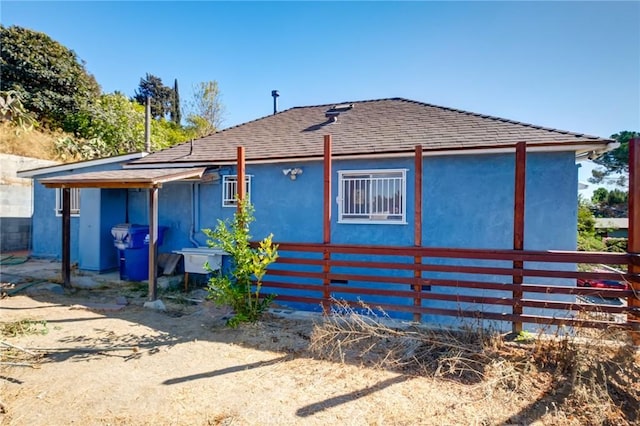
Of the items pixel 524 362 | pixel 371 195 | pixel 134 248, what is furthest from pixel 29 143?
pixel 524 362

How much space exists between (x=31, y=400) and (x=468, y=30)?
12334mm

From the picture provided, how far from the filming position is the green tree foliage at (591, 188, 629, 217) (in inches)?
1218

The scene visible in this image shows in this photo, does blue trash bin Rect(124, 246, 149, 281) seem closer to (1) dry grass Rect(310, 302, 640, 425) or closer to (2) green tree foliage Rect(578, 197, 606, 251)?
(1) dry grass Rect(310, 302, 640, 425)

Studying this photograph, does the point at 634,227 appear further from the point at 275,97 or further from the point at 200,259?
the point at 275,97

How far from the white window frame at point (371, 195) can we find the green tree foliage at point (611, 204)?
32.9 meters

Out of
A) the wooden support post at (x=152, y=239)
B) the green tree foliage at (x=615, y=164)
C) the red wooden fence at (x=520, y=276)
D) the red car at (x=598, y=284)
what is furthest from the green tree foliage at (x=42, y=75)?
the green tree foliage at (x=615, y=164)

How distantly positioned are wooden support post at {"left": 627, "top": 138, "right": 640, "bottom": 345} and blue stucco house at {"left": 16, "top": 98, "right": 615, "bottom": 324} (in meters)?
1.87

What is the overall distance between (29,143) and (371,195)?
19.5 meters

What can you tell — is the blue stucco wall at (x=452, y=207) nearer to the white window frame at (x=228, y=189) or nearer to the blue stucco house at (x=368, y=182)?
the blue stucco house at (x=368, y=182)

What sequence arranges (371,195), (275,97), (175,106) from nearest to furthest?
(371,195) < (275,97) < (175,106)

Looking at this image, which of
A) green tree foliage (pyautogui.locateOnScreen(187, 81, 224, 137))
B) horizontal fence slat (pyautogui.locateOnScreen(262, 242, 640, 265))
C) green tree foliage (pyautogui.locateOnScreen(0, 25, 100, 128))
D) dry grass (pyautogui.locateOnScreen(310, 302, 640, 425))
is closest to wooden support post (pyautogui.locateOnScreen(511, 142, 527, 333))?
horizontal fence slat (pyautogui.locateOnScreen(262, 242, 640, 265))

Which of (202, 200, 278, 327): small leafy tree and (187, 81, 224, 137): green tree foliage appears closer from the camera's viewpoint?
(202, 200, 278, 327): small leafy tree

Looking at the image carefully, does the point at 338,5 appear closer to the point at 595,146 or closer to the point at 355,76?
the point at 355,76

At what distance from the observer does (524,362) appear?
4.19m
